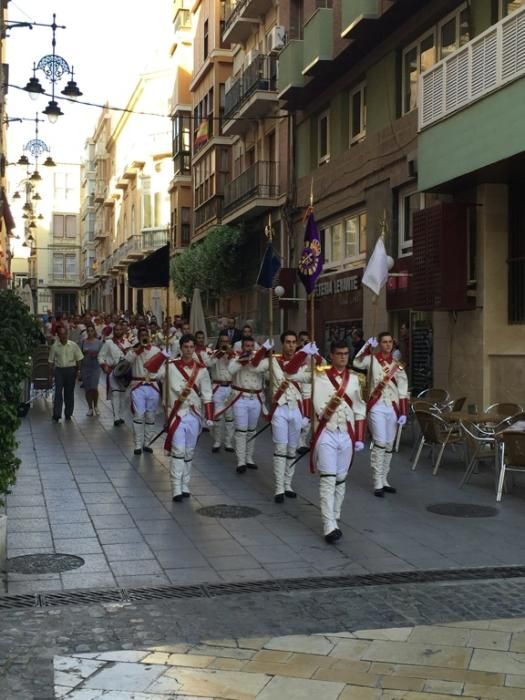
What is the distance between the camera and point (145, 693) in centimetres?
474

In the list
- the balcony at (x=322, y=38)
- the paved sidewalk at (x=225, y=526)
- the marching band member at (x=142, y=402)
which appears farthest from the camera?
the balcony at (x=322, y=38)

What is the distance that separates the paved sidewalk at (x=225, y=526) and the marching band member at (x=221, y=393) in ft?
4.74

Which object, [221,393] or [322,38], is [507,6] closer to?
[322,38]

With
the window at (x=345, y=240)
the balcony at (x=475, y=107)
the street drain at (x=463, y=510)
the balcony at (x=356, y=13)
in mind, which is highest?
the balcony at (x=356, y=13)

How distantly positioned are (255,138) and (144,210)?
74.8 ft

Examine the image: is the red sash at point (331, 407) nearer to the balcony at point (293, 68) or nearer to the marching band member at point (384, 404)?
the marching band member at point (384, 404)

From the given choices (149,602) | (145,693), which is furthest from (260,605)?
(145,693)

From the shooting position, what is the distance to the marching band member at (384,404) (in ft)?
35.5

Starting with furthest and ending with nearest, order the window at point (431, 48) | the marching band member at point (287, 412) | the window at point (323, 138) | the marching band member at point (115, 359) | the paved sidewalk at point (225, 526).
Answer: the window at point (323, 138), the marching band member at point (115, 359), the window at point (431, 48), the marching band member at point (287, 412), the paved sidewalk at point (225, 526)

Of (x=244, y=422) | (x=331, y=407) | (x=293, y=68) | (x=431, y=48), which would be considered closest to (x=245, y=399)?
(x=244, y=422)

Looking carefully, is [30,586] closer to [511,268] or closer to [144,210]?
[511,268]

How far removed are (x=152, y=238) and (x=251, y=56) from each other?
2185 cm

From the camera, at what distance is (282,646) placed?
5457 mm

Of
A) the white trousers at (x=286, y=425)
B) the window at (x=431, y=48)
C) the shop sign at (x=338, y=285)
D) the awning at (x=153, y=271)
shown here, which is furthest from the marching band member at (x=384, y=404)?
the shop sign at (x=338, y=285)
